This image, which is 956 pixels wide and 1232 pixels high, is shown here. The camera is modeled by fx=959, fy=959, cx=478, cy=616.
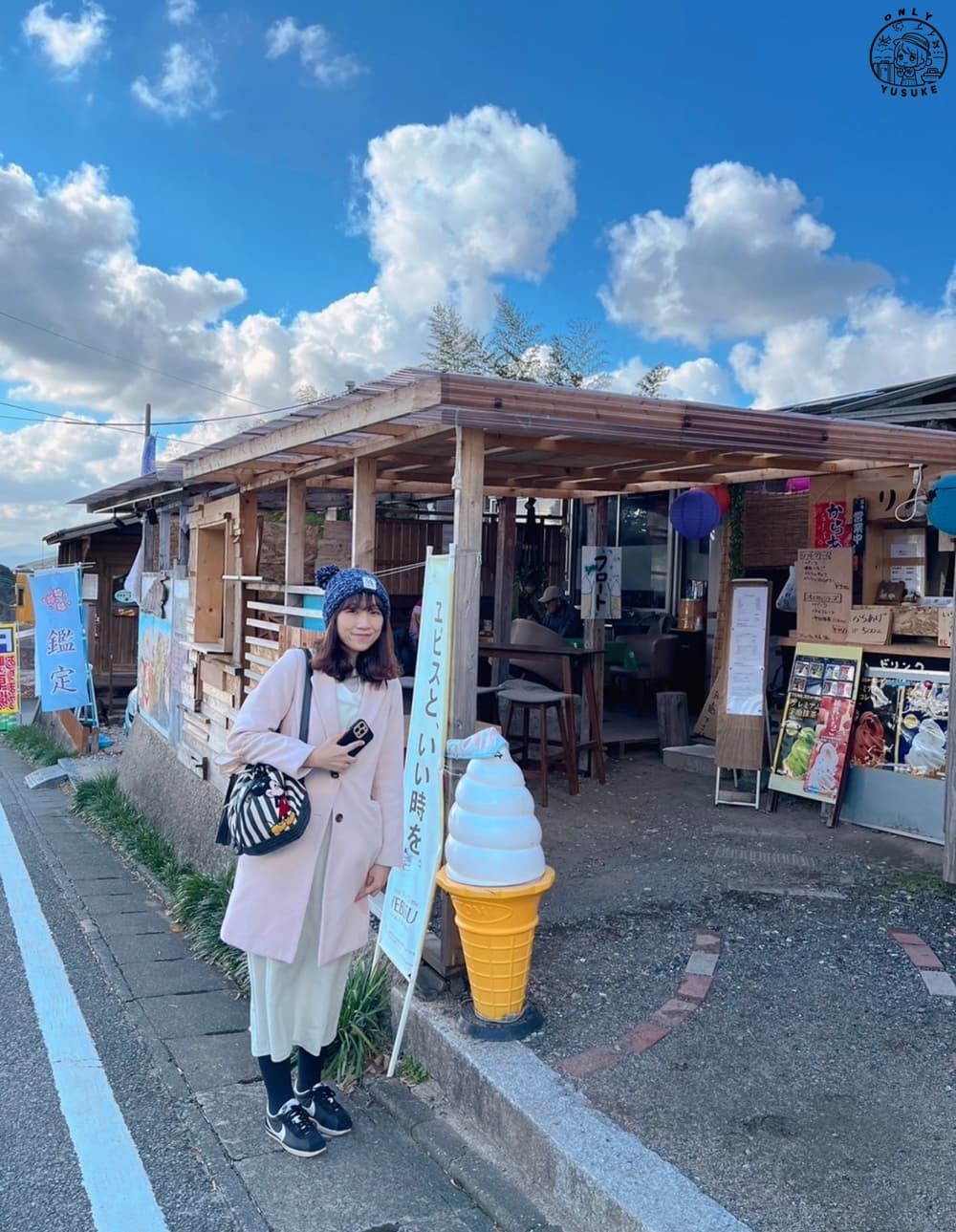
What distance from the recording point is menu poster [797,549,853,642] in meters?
6.69

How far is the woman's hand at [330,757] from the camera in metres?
3.16

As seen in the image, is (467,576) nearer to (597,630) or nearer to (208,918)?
(208,918)

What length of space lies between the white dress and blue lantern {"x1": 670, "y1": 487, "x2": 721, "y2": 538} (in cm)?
531

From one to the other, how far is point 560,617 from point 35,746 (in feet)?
29.2

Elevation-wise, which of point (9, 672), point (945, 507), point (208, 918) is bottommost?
point (208, 918)

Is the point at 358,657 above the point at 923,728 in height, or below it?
above

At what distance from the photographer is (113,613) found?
16.8 m

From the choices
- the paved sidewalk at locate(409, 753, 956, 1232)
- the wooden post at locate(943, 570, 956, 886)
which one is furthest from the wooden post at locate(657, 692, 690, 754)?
the wooden post at locate(943, 570, 956, 886)

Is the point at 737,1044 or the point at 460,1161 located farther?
the point at 737,1044

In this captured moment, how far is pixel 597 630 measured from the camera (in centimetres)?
887

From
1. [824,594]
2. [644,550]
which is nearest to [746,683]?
[824,594]

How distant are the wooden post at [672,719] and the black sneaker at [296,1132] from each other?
5.80 m

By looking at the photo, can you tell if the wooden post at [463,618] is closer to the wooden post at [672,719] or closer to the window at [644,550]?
the wooden post at [672,719]

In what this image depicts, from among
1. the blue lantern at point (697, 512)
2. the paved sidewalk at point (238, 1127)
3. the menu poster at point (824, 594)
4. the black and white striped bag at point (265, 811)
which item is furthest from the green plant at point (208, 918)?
the blue lantern at point (697, 512)
